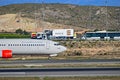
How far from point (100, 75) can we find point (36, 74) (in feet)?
22.8

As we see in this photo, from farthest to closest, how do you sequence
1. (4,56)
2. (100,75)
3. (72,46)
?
(72,46) → (4,56) → (100,75)

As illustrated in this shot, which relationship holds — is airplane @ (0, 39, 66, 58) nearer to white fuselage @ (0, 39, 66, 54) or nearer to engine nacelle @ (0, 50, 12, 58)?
white fuselage @ (0, 39, 66, 54)

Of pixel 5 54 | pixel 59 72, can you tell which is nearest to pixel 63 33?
pixel 5 54

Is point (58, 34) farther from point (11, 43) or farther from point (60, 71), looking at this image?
point (60, 71)

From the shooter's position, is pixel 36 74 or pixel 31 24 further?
pixel 31 24

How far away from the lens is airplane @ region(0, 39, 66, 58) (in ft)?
217

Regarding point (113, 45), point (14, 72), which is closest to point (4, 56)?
point (14, 72)

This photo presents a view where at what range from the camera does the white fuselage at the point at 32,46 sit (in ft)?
217

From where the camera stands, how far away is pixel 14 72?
42.2 m

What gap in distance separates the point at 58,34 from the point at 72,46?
160ft

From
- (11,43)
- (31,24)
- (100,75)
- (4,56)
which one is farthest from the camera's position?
(31,24)

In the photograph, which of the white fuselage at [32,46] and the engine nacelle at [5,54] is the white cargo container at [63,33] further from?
the engine nacelle at [5,54]

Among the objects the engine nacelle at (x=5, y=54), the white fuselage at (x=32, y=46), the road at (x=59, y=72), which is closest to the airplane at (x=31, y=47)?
the white fuselage at (x=32, y=46)

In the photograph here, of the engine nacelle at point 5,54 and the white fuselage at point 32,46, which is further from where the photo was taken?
the white fuselage at point 32,46
